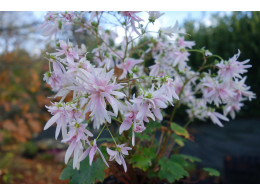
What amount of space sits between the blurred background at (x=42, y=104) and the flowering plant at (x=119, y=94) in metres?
1.96

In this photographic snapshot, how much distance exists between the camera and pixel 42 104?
9.71 ft

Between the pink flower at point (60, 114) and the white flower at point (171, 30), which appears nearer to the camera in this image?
the pink flower at point (60, 114)

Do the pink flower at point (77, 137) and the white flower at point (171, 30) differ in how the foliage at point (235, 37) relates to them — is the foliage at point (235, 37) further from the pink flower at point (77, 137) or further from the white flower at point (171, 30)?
the pink flower at point (77, 137)

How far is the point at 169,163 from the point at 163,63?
0.51 meters

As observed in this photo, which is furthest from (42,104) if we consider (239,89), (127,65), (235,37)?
(235,37)

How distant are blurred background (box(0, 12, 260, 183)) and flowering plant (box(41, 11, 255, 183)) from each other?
1956 mm

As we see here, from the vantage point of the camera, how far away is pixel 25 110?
3383 millimetres

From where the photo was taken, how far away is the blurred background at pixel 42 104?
3.19 metres

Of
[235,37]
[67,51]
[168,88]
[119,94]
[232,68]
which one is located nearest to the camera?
[119,94]

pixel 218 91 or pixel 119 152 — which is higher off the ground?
pixel 218 91

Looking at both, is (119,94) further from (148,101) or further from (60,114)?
(60,114)

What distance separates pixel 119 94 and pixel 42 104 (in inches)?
102

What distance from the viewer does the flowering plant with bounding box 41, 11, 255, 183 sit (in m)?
0.66

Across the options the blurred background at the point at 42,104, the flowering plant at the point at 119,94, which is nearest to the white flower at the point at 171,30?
the flowering plant at the point at 119,94
